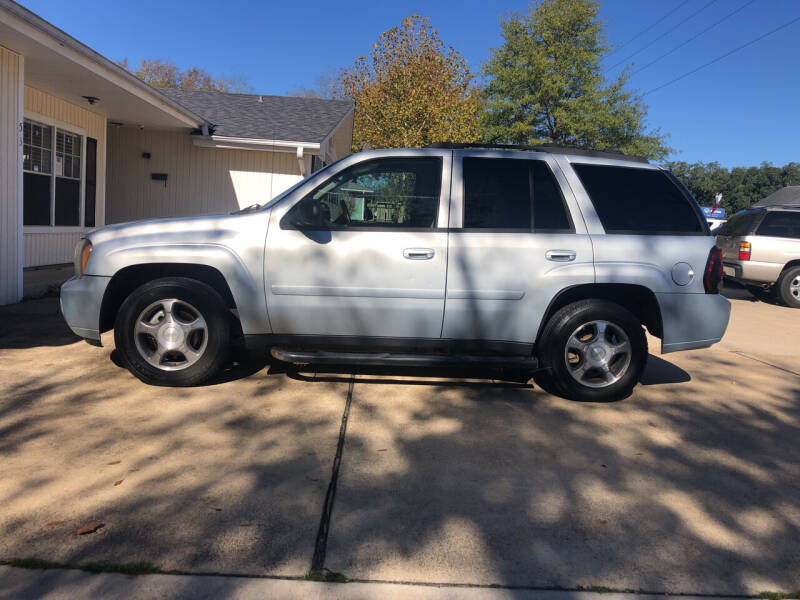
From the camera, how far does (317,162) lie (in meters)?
16.5

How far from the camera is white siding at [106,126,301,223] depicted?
47.2 ft

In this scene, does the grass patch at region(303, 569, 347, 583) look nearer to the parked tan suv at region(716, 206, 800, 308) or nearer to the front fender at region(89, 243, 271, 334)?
the front fender at region(89, 243, 271, 334)

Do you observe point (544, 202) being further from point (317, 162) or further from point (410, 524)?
point (317, 162)

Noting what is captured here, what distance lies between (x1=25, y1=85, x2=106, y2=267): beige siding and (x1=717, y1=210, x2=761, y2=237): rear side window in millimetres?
12818

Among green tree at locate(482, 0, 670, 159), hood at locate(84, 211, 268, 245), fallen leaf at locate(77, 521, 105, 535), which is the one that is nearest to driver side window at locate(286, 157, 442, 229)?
hood at locate(84, 211, 268, 245)

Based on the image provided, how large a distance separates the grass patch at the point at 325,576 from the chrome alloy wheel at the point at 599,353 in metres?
2.74

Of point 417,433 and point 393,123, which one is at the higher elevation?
point 393,123

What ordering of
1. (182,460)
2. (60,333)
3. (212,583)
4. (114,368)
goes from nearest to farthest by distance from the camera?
(212,583) < (182,460) < (114,368) < (60,333)

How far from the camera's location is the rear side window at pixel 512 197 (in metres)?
4.66

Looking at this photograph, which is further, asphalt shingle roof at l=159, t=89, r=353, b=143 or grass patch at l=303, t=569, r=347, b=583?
asphalt shingle roof at l=159, t=89, r=353, b=143

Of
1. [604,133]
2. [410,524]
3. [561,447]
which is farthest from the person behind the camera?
[604,133]

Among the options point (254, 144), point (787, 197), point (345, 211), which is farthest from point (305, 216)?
point (787, 197)

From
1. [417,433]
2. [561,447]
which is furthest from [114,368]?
[561,447]

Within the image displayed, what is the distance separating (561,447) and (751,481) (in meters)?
1.07
